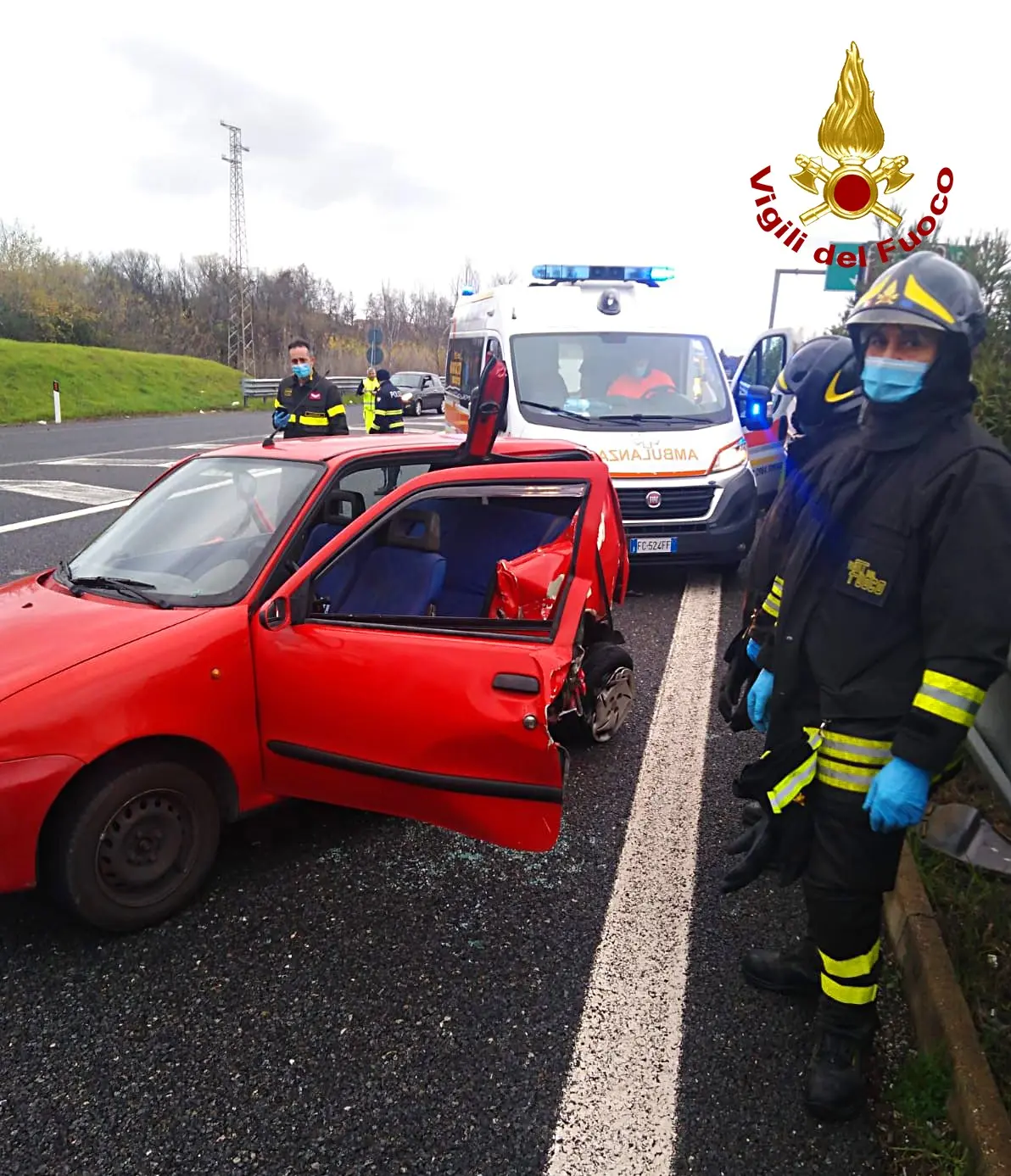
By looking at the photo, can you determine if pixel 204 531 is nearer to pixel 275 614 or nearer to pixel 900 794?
pixel 275 614

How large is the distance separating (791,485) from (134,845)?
2289mm

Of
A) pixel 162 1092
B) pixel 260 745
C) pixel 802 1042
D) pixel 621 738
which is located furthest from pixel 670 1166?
pixel 621 738

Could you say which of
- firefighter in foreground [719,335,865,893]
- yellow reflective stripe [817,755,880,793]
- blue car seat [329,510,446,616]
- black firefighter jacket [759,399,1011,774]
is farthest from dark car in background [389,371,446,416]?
yellow reflective stripe [817,755,880,793]

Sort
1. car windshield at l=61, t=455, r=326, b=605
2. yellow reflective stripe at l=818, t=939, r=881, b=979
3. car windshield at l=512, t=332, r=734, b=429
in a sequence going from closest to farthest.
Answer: yellow reflective stripe at l=818, t=939, r=881, b=979 < car windshield at l=61, t=455, r=326, b=605 < car windshield at l=512, t=332, r=734, b=429

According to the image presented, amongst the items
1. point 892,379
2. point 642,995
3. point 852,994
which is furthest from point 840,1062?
point 892,379

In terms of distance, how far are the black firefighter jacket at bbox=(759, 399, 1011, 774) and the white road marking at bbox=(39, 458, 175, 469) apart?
12836 mm

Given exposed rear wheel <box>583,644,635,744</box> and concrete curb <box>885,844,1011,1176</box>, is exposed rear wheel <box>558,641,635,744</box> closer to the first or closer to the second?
exposed rear wheel <box>583,644,635,744</box>

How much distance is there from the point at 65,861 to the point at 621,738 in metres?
2.56

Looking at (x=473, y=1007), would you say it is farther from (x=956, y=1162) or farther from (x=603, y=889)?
(x=956, y=1162)

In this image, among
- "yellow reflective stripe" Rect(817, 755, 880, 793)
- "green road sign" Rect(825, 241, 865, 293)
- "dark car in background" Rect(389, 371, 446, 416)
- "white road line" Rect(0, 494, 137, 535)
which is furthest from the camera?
"dark car in background" Rect(389, 371, 446, 416)

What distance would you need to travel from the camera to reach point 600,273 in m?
8.30

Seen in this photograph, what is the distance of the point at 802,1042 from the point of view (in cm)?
238

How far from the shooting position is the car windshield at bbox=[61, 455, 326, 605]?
3.13m

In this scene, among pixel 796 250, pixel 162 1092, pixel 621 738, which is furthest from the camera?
pixel 796 250
